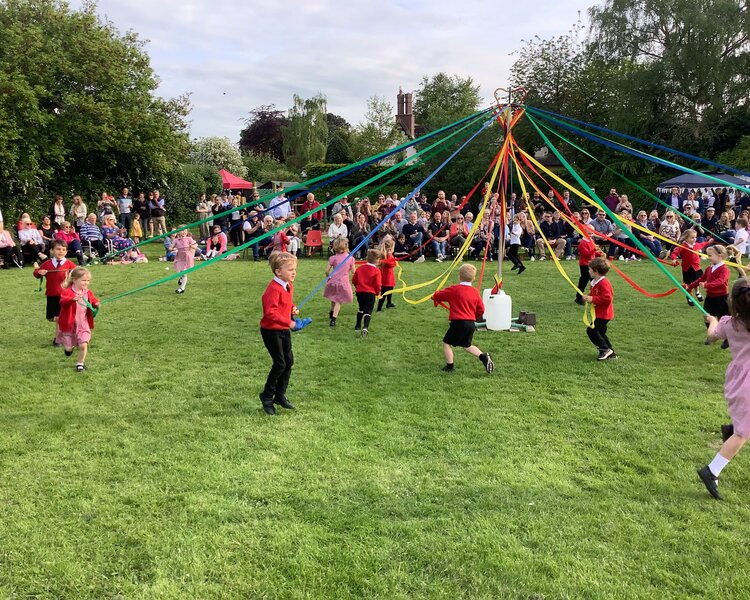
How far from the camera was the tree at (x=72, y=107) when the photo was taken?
695 inches

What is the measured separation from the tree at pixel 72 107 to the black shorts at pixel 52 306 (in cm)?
1143

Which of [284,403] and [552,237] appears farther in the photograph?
[552,237]

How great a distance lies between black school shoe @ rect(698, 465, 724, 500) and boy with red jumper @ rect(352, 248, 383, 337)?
5042mm

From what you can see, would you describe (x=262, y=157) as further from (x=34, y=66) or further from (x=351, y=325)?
(x=351, y=325)

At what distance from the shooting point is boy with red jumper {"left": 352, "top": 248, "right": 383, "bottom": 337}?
8.26 m

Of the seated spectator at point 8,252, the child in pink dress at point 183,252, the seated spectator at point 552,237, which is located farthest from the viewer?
the seated spectator at point 552,237

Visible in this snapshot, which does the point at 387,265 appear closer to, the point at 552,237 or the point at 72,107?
the point at 552,237

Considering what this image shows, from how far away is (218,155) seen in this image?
3972 cm

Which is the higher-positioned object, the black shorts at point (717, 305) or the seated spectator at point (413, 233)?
the seated spectator at point (413, 233)

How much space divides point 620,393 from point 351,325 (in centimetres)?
419

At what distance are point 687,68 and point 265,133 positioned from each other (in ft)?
124

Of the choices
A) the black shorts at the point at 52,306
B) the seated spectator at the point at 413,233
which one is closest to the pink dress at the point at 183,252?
the black shorts at the point at 52,306

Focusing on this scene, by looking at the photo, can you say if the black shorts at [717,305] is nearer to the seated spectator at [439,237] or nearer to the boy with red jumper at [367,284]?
the boy with red jumper at [367,284]

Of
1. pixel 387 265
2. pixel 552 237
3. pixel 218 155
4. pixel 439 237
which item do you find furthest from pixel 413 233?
pixel 218 155
